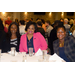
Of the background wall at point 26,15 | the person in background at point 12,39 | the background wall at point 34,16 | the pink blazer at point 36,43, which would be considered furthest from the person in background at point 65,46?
the background wall at point 34,16

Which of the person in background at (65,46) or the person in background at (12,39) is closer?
the person in background at (65,46)

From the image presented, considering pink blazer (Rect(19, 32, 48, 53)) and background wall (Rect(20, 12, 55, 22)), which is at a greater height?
background wall (Rect(20, 12, 55, 22))

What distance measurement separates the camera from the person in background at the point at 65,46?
250 centimetres

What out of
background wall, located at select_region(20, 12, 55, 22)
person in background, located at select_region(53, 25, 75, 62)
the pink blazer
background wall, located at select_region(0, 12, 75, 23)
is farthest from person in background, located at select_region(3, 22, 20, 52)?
background wall, located at select_region(20, 12, 55, 22)

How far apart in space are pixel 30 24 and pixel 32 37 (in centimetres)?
31

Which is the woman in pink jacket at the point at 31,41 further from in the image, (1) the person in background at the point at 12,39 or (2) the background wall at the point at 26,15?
(2) the background wall at the point at 26,15

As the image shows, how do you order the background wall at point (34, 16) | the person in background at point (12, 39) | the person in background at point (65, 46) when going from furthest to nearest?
the background wall at point (34, 16), the person in background at point (12, 39), the person in background at point (65, 46)

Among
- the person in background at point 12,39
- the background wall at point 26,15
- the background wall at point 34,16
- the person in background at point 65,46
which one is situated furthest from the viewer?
the background wall at point 34,16

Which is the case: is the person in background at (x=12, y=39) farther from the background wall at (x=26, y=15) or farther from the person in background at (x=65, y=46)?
the background wall at (x=26, y=15)

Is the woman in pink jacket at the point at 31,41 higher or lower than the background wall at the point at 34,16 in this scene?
lower

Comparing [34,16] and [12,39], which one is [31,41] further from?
[34,16]

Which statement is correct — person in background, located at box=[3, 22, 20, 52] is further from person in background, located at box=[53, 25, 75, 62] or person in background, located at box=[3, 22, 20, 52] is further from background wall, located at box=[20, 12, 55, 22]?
background wall, located at box=[20, 12, 55, 22]

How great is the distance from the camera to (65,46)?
102 inches

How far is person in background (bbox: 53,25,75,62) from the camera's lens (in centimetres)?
250
